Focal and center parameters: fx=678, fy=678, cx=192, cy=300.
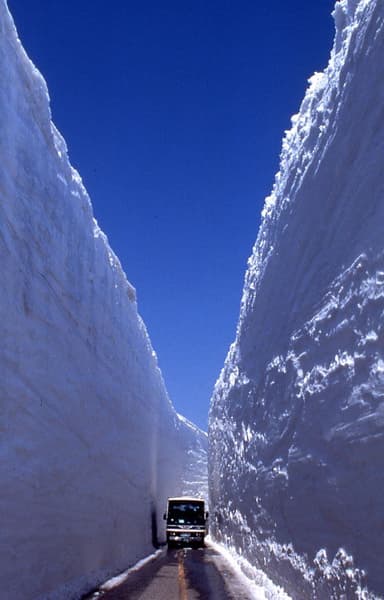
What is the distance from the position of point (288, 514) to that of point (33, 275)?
17.1ft

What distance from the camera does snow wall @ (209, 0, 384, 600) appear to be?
6051mm

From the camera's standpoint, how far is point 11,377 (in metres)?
8.36

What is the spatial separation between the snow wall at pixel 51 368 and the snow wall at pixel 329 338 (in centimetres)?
344

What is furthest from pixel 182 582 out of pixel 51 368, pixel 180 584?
pixel 51 368

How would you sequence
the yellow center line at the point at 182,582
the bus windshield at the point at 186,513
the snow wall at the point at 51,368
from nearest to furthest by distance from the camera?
the snow wall at the point at 51,368 → the yellow center line at the point at 182,582 → the bus windshield at the point at 186,513

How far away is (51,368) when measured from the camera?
34.0 feet

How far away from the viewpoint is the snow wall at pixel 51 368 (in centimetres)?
839

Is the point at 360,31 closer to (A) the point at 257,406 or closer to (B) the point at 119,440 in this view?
(A) the point at 257,406

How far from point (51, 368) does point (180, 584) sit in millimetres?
5164

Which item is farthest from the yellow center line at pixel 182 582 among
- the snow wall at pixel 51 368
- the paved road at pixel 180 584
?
the snow wall at pixel 51 368

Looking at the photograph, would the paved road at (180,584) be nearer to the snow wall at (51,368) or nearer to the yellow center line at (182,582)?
the yellow center line at (182,582)

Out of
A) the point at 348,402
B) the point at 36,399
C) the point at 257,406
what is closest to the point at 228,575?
the point at 257,406

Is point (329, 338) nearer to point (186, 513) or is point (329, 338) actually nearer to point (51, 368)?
point (51, 368)

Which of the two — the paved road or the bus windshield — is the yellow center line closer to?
the paved road
